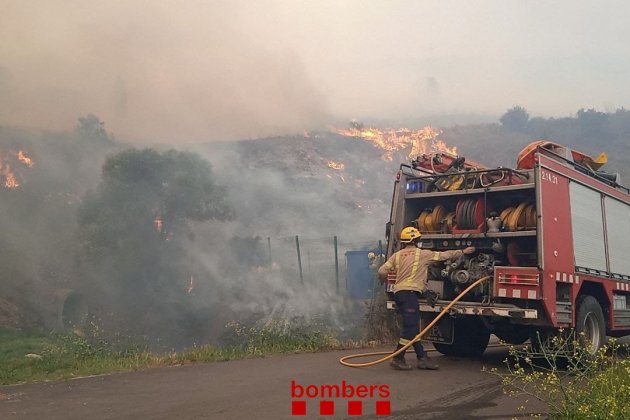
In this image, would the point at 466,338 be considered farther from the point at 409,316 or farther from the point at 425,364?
the point at 409,316

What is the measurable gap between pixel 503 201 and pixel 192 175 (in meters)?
17.2

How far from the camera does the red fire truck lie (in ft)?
22.6

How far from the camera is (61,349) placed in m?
7.88

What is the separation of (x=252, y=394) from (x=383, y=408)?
1.38 m

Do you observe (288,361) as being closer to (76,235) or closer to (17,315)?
(17,315)

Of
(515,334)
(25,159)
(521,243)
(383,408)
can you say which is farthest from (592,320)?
(25,159)

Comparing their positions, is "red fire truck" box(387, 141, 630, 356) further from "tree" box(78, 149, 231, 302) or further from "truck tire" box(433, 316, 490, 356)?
"tree" box(78, 149, 231, 302)

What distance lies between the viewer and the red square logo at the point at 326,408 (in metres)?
4.71

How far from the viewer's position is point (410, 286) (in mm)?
6957

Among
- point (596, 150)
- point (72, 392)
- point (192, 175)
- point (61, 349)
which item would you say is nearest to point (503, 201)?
point (72, 392)

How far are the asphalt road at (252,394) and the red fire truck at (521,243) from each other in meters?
0.97

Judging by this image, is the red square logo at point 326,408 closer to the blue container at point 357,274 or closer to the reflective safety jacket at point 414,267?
the reflective safety jacket at point 414,267

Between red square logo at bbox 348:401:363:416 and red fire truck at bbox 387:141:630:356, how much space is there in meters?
2.62

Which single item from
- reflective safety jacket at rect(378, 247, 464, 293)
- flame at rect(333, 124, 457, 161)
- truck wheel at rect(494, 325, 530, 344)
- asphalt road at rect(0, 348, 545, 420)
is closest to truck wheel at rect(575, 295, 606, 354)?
truck wheel at rect(494, 325, 530, 344)
